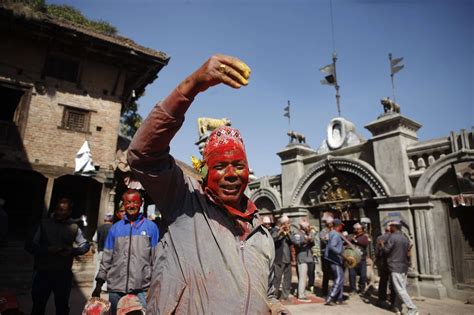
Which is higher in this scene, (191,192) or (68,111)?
(68,111)

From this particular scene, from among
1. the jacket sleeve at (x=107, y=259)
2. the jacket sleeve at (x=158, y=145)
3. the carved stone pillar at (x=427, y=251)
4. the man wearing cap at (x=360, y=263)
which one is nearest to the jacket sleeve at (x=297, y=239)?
the man wearing cap at (x=360, y=263)

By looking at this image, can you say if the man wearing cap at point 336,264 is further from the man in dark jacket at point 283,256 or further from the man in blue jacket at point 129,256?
the man in blue jacket at point 129,256

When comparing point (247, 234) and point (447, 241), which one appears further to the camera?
point (447, 241)

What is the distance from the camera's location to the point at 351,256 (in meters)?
8.02

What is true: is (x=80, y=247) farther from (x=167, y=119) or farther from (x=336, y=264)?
(x=336, y=264)

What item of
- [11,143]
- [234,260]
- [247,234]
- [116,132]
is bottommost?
[234,260]

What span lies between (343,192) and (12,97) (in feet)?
40.8

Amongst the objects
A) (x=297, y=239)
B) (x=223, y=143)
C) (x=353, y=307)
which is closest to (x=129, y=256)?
(x=223, y=143)

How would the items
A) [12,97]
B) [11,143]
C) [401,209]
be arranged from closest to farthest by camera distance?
[401,209], [11,143], [12,97]

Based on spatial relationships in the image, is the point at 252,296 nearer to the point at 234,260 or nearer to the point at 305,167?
the point at 234,260

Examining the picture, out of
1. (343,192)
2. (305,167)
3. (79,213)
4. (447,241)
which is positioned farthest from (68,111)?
(447,241)

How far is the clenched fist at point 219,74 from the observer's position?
130cm

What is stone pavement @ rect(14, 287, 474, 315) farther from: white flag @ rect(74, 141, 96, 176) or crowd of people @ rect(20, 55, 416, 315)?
crowd of people @ rect(20, 55, 416, 315)

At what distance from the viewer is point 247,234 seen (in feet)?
5.67
